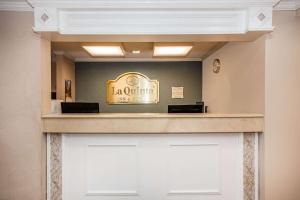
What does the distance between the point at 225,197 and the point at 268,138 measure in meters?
0.78

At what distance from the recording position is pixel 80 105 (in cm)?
312

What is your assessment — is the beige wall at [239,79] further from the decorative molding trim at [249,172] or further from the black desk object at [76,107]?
the black desk object at [76,107]

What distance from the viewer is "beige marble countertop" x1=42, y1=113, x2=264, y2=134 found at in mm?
2496

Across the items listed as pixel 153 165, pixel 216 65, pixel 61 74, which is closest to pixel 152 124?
pixel 153 165

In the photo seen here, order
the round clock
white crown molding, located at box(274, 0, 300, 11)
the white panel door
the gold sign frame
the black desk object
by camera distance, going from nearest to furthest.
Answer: white crown molding, located at box(274, 0, 300, 11) < the white panel door < the black desk object < the round clock < the gold sign frame

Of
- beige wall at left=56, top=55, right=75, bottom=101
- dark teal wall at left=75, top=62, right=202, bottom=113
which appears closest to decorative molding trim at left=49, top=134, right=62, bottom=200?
beige wall at left=56, top=55, right=75, bottom=101

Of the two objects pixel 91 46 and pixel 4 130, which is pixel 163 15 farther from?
pixel 4 130

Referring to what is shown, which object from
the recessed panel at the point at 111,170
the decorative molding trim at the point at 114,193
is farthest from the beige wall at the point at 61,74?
the decorative molding trim at the point at 114,193

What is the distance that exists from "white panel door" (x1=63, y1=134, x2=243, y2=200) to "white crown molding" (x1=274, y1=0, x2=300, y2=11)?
136 cm

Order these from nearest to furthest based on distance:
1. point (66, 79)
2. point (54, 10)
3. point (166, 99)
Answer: point (54, 10)
point (66, 79)
point (166, 99)

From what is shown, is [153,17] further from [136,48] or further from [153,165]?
[136,48]

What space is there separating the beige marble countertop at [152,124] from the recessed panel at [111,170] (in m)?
0.25

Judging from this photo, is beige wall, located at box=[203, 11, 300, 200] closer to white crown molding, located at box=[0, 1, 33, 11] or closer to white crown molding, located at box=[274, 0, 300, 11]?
white crown molding, located at box=[274, 0, 300, 11]

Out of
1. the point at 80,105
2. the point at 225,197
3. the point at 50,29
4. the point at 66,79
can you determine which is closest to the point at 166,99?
the point at 66,79
